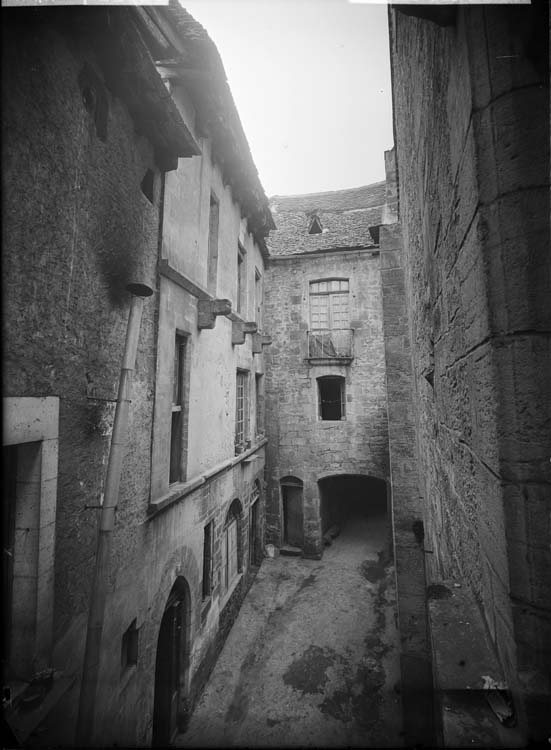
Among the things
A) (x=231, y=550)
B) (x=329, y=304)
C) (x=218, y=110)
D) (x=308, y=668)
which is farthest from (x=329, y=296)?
(x=308, y=668)

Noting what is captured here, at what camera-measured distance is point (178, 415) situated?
5.86 metres

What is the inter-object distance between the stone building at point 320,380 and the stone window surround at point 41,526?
9382 millimetres

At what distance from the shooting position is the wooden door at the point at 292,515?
12.0 metres

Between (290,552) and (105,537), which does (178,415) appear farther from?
(290,552)

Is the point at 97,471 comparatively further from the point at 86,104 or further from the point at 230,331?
the point at 230,331

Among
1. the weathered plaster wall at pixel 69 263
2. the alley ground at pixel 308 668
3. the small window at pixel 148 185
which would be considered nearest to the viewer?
the weathered plaster wall at pixel 69 263

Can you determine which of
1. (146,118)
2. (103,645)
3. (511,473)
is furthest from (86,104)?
(103,645)

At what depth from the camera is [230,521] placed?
8.41 metres

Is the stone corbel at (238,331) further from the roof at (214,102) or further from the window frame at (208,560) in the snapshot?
the window frame at (208,560)

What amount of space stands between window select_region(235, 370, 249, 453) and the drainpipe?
5157mm

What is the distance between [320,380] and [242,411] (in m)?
3.79

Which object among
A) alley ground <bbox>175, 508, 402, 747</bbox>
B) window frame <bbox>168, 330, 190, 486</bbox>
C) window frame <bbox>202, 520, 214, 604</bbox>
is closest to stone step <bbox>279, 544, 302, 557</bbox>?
alley ground <bbox>175, 508, 402, 747</bbox>

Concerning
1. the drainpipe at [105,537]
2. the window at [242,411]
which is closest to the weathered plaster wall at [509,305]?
the drainpipe at [105,537]

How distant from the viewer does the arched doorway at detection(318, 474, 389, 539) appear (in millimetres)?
12469
